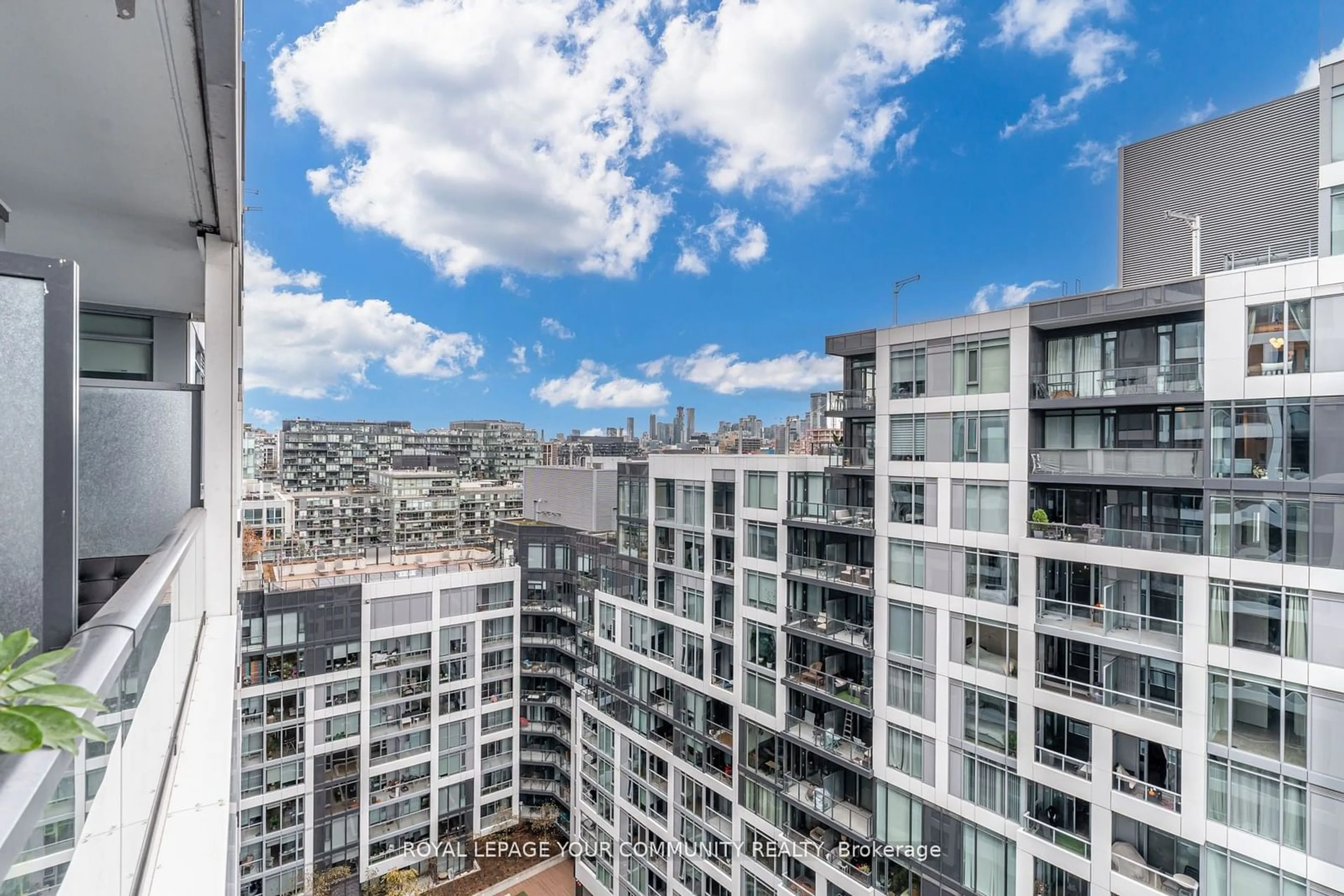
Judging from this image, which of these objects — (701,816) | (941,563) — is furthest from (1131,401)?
(701,816)

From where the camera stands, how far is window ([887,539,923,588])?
33.2ft

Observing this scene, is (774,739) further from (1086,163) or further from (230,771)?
(1086,163)

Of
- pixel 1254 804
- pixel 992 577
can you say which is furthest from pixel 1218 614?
pixel 992 577

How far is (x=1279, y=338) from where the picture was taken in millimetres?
7051

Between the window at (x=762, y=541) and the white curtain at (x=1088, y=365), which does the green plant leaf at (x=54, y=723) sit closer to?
the white curtain at (x=1088, y=365)

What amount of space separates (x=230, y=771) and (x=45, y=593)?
82.7 inches

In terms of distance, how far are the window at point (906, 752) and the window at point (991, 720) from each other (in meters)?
0.90

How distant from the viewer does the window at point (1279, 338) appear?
686 cm

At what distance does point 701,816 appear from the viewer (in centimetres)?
1384

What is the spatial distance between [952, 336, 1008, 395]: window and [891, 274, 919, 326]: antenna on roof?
1571 mm

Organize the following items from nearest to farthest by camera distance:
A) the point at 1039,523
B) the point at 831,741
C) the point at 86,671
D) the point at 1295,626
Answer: the point at 86,671 → the point at 1295,626 → the point at 1039,523 → the point at 831,741

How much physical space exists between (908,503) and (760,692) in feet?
17.5

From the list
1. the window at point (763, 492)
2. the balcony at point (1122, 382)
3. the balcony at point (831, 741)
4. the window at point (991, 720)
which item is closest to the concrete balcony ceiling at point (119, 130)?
the balcony at point (1122, 382)

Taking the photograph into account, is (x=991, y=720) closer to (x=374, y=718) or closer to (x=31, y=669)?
Answer: (x=31, y=669)
